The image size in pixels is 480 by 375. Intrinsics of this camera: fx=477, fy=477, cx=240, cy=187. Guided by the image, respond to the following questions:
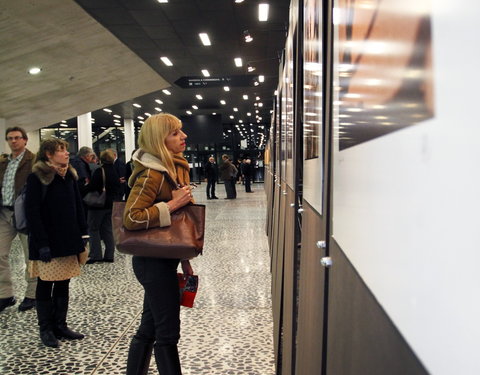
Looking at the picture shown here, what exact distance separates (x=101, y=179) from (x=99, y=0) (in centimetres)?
404

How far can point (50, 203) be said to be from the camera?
11.4 feet

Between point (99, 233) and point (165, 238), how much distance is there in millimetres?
4451

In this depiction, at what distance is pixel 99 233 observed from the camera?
637 centimetres

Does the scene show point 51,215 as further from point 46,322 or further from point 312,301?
point 312,301

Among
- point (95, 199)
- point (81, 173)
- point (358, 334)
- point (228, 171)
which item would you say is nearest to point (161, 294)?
point (358, 334)

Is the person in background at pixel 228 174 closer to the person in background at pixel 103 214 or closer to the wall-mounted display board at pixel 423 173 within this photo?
the person in background at pixel 103 214

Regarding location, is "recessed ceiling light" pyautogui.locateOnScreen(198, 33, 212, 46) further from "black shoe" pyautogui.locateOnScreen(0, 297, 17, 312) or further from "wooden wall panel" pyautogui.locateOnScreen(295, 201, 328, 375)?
"wooden wall panel" pyautogui.locateOnScreen(295, 201, 328, 375)

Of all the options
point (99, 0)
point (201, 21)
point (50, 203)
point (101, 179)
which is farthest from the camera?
point (201, 21)

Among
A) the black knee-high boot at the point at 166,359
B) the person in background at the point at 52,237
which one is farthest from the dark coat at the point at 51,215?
the black knee-high boot at the point at 166,359

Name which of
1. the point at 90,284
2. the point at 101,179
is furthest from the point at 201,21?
the point at 90,284

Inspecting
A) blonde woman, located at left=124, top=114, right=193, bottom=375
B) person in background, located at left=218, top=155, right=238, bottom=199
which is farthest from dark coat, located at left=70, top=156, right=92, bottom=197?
person in background, located at left=218, top=155, right=238, bottom=199

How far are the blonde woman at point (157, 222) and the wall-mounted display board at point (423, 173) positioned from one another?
5.55 ft

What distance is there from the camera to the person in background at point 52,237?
3.35 metres

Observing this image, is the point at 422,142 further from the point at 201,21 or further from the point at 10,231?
the point at 201,21
